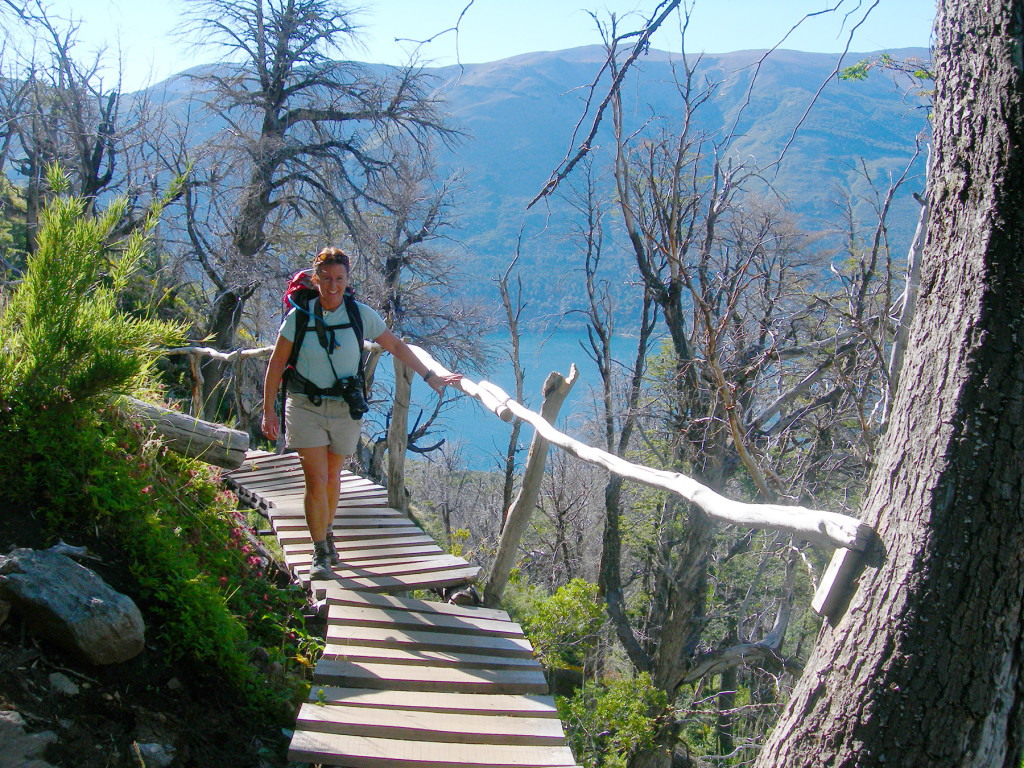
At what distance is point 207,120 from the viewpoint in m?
17.8

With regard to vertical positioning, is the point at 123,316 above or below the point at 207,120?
below

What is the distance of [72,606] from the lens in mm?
2512

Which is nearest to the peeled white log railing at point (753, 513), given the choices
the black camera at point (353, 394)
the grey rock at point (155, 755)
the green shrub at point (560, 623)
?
the black camera at point (353, 394)

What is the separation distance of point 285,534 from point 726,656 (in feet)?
30.8

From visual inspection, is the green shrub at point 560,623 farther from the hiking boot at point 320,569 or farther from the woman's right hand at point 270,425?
the woman's right hand at point 270,425

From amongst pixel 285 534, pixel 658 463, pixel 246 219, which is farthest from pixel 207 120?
pixel 285 534

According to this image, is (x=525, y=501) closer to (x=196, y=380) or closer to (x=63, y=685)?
(x=63, y=685)

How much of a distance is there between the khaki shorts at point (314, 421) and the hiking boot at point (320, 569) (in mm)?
655

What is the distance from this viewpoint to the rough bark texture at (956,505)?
1590 mm

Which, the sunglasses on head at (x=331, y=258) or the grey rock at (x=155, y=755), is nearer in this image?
the grey rock at (x=155, y=755)

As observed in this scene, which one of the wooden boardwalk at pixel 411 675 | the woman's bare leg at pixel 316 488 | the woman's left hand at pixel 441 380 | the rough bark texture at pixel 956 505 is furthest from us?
the woman's left hand at pixel 441 380

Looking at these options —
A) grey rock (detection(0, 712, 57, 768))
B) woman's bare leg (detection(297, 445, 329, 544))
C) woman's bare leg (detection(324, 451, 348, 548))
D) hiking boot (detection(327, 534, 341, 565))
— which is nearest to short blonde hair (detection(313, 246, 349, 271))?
woman's bare leg (detection(297, 445, 329, 544))

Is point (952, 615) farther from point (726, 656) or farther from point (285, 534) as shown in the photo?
point (726, 656)

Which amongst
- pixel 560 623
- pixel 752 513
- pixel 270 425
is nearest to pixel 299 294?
pixel 270 425
